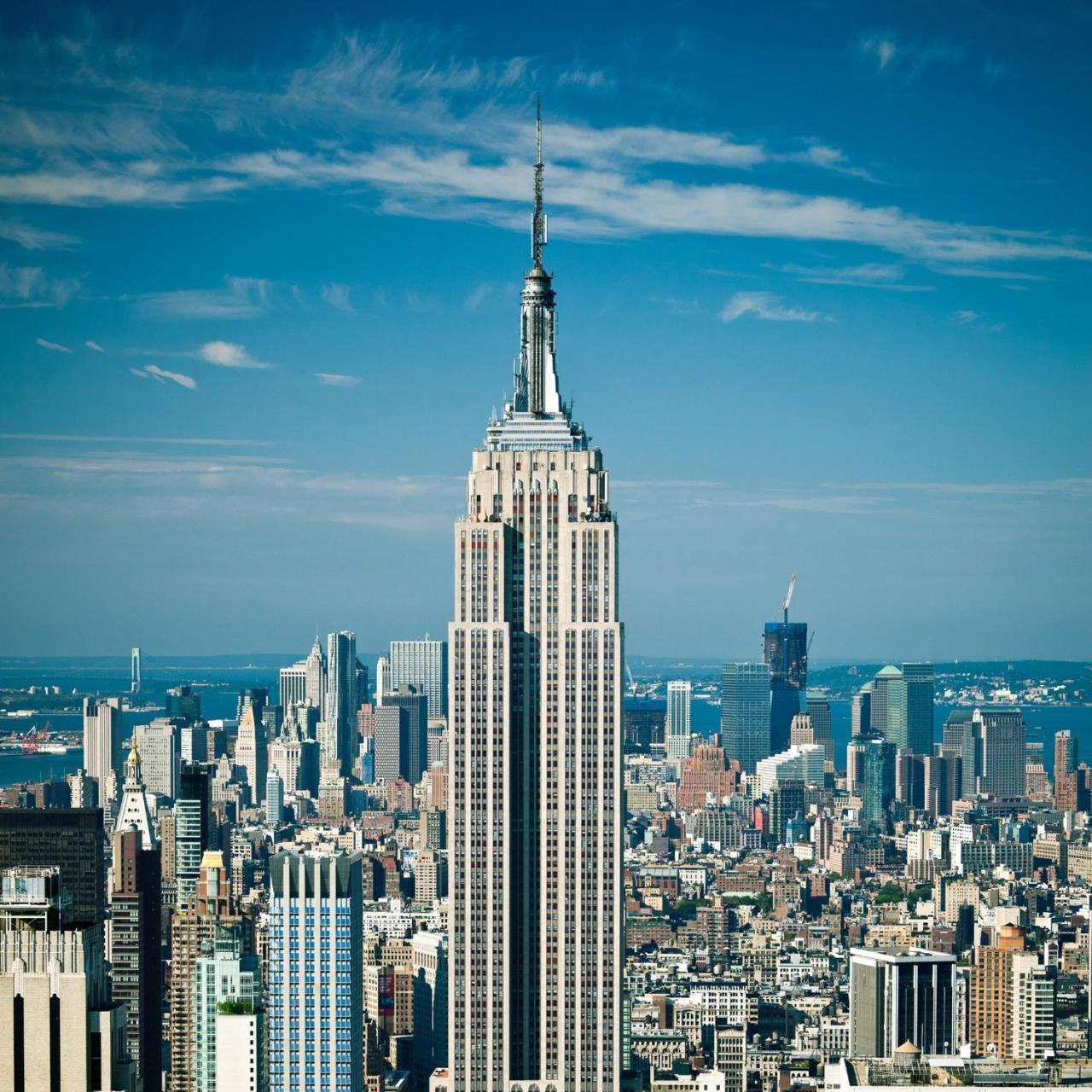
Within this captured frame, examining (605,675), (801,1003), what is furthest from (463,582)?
(801,1003)

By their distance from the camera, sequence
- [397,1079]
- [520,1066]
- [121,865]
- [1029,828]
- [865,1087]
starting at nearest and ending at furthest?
[865,1087]
[520,1066]
[397,1079]
[121,865]
[1029,828]

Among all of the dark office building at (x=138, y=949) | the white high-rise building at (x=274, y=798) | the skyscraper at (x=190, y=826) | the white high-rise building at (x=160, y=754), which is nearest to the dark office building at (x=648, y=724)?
the white high-rise building at (x=274, y=798)

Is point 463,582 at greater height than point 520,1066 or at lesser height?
greater

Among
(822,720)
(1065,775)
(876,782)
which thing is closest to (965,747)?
(876,782)

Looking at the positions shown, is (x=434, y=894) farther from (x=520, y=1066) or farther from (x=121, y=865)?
(x=520, y=1066)

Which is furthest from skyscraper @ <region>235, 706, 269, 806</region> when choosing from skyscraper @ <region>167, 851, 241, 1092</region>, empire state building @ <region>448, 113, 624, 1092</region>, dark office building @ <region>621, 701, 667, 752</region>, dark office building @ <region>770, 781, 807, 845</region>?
empire state building @ <region>448, 113, 624, 1092</region>

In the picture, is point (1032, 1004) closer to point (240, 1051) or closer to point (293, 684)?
point (240, 1051)

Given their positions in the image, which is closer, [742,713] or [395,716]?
[395,716]

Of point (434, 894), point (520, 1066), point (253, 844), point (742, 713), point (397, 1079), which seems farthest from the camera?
point (742, 713)
